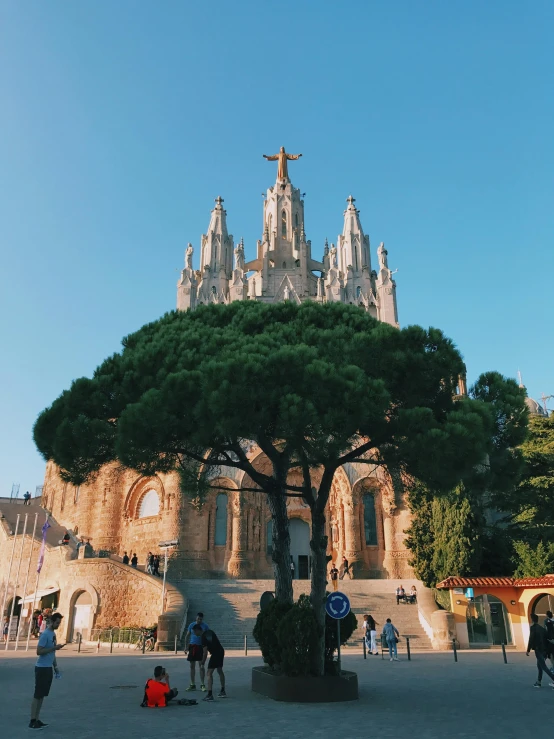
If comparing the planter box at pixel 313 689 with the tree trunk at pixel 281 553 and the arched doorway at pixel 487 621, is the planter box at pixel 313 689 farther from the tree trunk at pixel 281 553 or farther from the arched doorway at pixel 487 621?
the arched doorway at pixel 487 621

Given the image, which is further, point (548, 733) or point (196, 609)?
point (196, 609)

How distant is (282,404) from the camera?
10016mm

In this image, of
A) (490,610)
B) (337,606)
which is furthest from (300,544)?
(337,606)

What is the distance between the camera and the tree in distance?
10195 millimetres

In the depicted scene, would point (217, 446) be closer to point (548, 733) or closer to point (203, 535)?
point (548, 733)

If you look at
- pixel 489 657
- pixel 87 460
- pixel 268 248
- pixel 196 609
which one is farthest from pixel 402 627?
pixel 268 248

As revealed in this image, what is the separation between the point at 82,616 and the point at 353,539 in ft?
41.1

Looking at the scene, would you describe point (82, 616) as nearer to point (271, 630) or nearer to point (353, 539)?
point (353, 539)

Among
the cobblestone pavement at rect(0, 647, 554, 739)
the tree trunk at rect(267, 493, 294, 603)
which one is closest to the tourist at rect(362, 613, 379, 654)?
the cobblestone pavement at rect(0, 647, 554, 739)

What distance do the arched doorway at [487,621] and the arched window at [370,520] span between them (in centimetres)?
941

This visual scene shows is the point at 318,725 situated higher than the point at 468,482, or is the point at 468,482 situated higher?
the point at 468,482

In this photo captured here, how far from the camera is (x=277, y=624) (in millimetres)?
10328

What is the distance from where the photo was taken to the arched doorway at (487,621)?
1969cm

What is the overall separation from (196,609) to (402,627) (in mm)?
7546
